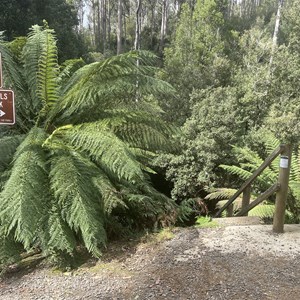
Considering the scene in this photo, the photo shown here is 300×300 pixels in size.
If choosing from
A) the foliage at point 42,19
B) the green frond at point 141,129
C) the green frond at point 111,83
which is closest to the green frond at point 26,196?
A: the green frond at point 111,83

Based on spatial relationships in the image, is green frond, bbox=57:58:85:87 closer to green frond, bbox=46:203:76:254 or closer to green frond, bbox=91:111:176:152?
green frond, bbox=91:111:176:152

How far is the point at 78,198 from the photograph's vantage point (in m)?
2.85

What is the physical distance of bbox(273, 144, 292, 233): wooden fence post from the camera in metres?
3.38

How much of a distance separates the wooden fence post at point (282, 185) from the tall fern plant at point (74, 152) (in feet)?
3.62

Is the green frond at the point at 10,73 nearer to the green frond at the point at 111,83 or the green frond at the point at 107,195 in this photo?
the green frond at the point at 111,83

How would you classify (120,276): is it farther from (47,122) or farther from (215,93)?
(215,93)

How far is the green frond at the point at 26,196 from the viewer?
264 cm

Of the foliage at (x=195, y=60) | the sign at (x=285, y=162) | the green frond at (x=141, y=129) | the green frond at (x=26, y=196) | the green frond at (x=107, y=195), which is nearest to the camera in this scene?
the green frond at (x=26, y=196)

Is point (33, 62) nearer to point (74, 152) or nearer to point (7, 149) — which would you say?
point (7, 149)

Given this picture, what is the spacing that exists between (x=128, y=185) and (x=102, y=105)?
3.28ft

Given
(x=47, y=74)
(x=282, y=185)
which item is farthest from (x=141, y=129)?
(x=282, y=185)

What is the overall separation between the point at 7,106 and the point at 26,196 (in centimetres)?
75

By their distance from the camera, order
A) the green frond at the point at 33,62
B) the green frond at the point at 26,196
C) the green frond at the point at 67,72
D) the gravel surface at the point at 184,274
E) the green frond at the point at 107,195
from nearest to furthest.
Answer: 1. the gravel surface at the point at 184,274
2. the green frond at the point at 26,196
3. the green frond at the point at 107,195
4. the green frond at the point at 33,62
5. the green frond at the point at 67,72

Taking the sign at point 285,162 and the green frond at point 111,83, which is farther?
the green frond at point 111,83
